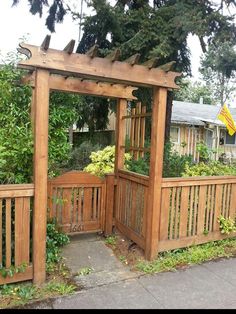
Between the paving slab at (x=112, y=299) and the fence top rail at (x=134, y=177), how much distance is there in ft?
4.44

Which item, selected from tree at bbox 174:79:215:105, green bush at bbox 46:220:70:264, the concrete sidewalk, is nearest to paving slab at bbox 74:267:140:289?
the concrete sidewalk

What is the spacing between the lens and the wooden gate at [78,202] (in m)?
4.39

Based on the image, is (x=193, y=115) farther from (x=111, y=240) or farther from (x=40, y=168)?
(x=40, y=168)

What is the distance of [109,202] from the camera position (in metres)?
4.74

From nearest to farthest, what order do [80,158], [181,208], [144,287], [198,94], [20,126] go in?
1. [144,287]
2. [20,126]
3. [181,208]
4. [80,158]
5. [198,94]

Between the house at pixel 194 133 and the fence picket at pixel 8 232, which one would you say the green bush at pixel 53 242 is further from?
the house at pixel 194 133

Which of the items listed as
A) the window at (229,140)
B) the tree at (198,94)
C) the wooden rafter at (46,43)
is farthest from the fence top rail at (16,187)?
the tree at (198,94)

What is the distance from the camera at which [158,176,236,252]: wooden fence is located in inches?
155

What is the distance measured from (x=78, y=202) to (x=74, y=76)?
2.01 m

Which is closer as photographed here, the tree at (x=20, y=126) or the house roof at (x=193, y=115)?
the tree at (x=20, y=126)

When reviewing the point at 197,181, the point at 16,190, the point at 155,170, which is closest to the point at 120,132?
the point at 155,170

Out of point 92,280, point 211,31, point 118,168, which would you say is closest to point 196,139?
point 211,31

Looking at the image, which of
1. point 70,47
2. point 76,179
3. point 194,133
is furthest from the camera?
point 194,133

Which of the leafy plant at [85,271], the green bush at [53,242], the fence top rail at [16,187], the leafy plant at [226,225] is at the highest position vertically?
the fence top rail at [16,187]
